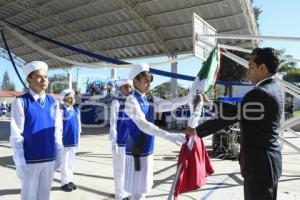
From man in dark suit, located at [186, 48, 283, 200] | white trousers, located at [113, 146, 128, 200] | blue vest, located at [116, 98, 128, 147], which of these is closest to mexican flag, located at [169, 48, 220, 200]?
man in dark suit, located at [186, 48, 283, 200]

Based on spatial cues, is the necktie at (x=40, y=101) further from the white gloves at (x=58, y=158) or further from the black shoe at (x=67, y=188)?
the black shoe at (x=67, y=188)

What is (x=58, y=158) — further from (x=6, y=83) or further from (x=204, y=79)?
(x=6, y=83)

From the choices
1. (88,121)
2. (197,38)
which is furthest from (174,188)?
(88,121)

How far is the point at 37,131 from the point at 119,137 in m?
2.48

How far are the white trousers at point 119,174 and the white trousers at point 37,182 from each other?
78.2 inches

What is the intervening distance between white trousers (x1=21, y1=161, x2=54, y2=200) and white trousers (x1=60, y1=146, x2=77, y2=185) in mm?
2651

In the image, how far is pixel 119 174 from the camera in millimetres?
5941

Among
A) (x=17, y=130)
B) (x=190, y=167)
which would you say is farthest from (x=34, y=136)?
(x=190, y=167)

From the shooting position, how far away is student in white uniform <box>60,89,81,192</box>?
21.5 feet

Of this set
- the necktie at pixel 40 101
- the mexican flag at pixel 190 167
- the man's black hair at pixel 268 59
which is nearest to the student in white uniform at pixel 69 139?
the necktie at pixel 40 101

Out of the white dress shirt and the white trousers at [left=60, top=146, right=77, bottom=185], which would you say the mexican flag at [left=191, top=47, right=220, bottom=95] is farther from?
the white trousers at [left=60, top=146, right=77, bottom=185]

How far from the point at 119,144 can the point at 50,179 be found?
2275 mm

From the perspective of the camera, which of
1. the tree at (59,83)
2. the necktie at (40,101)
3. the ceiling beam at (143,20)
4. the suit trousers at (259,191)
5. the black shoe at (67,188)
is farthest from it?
the tree at (59,83)

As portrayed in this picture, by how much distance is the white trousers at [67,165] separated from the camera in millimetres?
6555
